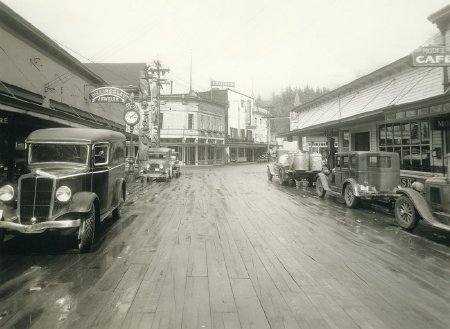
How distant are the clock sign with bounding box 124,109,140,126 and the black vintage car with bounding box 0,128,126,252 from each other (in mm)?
11738

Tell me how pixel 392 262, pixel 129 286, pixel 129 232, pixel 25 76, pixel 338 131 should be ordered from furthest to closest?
pixel 338 131 < pixel 25 76 < pixel 129 232 < pixel 392 262 < pixel 129 286

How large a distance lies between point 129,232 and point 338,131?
18276 mm

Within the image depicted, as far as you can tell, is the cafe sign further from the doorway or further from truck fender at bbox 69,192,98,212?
the doorway

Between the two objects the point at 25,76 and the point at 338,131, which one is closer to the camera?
the point at 25,76

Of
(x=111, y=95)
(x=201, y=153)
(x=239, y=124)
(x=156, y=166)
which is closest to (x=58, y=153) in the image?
(x=111, y=95)

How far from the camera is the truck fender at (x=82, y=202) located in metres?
6.07

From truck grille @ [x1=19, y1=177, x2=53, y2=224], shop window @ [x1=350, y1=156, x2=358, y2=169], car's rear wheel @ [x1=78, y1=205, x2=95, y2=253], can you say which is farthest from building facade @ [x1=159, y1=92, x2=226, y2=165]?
truck grille @ [x1=19, y1=177, x2=53, y2=224]

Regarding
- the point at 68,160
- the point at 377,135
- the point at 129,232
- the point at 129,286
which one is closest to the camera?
the point at 129,286

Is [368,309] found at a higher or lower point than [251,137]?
lower

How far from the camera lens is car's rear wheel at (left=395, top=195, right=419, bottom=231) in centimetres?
776

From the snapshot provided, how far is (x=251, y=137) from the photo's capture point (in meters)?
63.1

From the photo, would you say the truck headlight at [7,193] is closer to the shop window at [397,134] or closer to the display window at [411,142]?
the display window at [411,142]

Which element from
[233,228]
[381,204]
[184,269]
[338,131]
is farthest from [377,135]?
[184,269]

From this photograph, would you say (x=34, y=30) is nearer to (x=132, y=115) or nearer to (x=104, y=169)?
(x=132, y=115)
